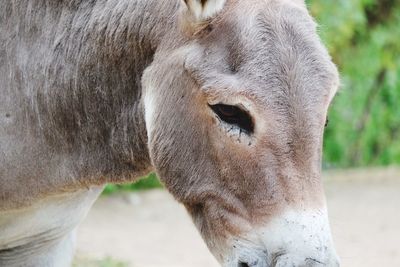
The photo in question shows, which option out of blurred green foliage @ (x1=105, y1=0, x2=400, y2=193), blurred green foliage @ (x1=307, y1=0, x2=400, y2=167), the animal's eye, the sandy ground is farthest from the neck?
blurred green foliage @ (x1=307, y1=0, x2=400, y2=167)

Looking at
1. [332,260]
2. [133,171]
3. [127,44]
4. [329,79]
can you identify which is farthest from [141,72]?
[332,260]

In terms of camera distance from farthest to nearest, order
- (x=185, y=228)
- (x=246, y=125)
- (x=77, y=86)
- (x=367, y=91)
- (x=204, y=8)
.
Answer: (x=367, y=91) → (x=185, y=228) → (x=77, y=86) → (x=204, y=8) → (x=246, y=125)

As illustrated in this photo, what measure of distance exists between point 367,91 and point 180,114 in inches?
340

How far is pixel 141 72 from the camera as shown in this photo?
329cm

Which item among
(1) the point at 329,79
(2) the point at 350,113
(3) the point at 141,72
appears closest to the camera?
(1) the point at 329,79

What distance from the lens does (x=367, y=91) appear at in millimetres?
11484

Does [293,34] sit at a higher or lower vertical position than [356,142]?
higher

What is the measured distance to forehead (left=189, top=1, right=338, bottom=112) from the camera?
2910mm

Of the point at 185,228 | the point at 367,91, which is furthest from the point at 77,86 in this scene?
the point at 367,91

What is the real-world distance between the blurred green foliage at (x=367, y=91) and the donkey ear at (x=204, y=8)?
21.7ft

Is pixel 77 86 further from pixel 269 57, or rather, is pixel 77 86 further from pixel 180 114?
pixel 269 57

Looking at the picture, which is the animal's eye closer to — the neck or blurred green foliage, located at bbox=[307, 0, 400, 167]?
the neck

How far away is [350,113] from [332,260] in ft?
28.9

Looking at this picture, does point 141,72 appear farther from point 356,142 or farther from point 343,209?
point 356,142
